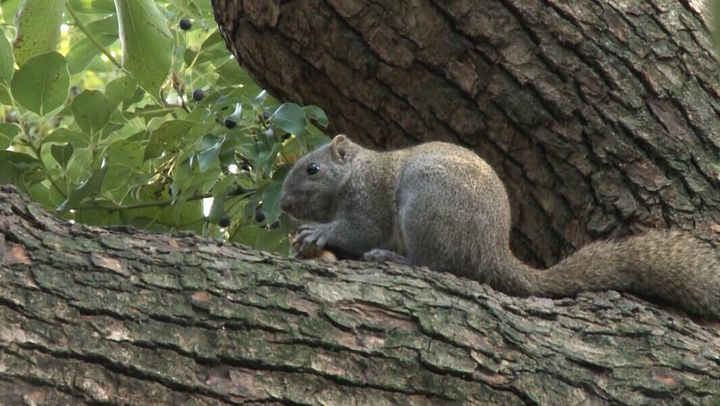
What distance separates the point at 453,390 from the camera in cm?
292

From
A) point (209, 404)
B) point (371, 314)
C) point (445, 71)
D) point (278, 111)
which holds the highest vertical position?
point (445, 71)

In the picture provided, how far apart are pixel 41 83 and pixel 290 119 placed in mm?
887

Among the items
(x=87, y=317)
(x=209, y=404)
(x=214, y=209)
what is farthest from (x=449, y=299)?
(x=214, y=209)

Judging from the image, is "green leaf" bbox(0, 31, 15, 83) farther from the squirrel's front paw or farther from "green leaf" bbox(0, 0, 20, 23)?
the squirrel's front paw

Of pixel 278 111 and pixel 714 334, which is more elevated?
pixel 278 111

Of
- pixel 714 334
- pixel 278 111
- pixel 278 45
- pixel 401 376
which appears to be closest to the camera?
pixel 401 376

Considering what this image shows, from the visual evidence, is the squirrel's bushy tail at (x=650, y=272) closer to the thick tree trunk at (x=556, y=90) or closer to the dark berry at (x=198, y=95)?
the thick tree trunk at (x=556, y=90)

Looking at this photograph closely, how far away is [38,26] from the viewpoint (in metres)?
3.69

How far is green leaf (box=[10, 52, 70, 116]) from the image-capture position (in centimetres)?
361

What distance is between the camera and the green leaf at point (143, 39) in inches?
147

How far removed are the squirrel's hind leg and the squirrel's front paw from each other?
22 cm

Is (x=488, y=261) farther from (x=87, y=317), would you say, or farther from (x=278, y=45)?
(x=87, y=317)

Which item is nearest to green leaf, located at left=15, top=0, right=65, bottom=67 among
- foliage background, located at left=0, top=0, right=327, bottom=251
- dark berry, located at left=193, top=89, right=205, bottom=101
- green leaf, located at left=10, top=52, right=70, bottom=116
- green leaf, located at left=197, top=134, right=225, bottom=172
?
foliage background, located at left=0, top=0, right=327, bottom=251

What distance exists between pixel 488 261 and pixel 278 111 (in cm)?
98
